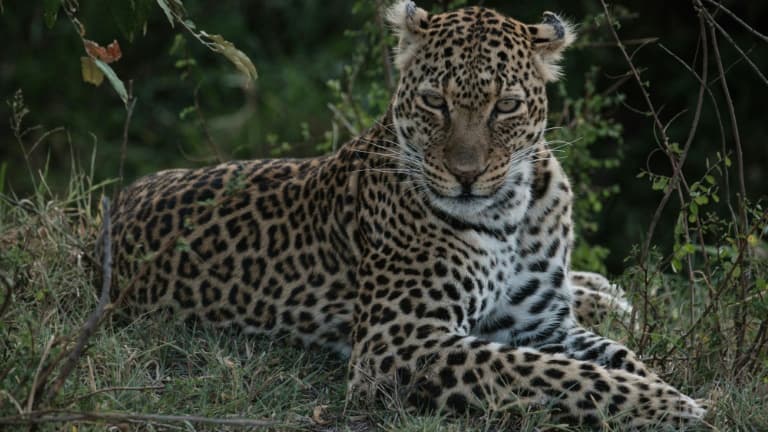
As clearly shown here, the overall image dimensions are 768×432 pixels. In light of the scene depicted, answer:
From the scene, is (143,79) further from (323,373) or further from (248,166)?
(323,373)

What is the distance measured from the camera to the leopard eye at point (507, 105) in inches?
252

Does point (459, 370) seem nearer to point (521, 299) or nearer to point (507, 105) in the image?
point (521, 299)

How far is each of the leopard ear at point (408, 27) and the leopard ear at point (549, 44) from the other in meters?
0.60

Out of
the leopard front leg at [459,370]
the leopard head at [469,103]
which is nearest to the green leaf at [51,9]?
the leopard head at [469,103]

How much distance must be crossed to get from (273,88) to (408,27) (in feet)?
29.0

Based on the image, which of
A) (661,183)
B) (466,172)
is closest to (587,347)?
(661,183)

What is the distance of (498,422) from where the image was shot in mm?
5988

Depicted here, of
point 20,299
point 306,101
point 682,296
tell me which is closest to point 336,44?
point 306,101

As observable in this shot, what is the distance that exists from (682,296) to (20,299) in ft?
14.4

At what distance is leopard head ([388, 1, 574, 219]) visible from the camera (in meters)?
6.29

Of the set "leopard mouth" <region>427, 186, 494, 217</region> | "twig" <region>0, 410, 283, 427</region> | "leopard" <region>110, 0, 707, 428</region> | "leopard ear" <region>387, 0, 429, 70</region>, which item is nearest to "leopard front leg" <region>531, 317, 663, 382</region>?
"leopard" <region>110, 0, 707, 428</region>

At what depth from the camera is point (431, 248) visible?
257 inches

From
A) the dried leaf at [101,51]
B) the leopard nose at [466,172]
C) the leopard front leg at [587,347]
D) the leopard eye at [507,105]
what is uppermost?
the leopard eye at [507,105]

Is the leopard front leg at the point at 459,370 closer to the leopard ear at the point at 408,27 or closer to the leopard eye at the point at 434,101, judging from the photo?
the leopard eye at the point at 434,101
